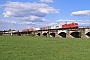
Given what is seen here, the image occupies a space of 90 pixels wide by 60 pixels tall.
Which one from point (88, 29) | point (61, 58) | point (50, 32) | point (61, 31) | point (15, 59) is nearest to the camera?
point (15, 59)

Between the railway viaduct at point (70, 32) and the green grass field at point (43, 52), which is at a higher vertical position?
the railway viaduct at point (70, 32)

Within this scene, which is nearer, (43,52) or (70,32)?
(43,52)

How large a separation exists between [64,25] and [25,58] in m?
72.0

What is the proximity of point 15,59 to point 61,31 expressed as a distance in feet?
229

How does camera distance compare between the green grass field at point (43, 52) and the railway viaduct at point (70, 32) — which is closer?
the green grass field at point (43, 52)

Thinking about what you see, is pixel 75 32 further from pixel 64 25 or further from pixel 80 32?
pixel 64 25

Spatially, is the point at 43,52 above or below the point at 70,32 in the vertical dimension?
below

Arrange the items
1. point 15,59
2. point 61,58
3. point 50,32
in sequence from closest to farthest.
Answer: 1. point 15,59
2. point 61,58
3. point 50,32

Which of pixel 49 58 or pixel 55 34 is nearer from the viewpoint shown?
pixel 49 58

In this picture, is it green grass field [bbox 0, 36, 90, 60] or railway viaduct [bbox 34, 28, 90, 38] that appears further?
railway viaduct [bbox 34, 28, 90, 38]

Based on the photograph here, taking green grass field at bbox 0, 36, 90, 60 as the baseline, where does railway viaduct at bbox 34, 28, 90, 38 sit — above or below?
above

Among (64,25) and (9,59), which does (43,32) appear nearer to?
(64,25)

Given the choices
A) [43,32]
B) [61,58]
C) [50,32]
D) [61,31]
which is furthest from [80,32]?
[61,58]

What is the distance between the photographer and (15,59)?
1262cm
